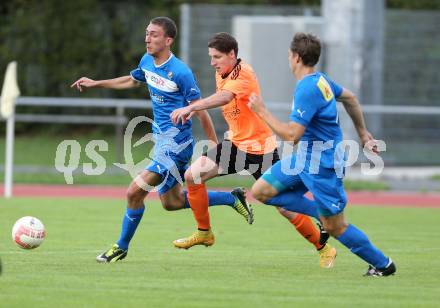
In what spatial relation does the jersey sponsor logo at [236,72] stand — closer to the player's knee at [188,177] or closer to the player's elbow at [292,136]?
the player's knee at [188,177]

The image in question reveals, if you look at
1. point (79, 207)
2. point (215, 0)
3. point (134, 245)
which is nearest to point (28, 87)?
point (215, 0)

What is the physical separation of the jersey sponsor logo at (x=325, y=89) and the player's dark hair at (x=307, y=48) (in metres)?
0.16

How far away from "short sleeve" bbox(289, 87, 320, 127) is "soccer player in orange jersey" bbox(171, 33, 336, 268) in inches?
54.1

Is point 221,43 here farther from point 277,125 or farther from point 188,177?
point 277,125

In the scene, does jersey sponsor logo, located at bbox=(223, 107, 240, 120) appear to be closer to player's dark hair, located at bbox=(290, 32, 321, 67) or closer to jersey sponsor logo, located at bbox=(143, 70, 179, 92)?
jersey sponsor logo, located at bbox=(143, 70, 179, 92)

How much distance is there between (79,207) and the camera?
15.9 m

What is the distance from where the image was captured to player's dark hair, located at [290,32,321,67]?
877 cm

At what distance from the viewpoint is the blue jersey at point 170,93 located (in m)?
10.2

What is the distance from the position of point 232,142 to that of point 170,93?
0.78 metres

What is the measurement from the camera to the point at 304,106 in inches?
340

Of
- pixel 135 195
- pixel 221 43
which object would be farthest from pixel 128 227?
Result: pixel 221 43

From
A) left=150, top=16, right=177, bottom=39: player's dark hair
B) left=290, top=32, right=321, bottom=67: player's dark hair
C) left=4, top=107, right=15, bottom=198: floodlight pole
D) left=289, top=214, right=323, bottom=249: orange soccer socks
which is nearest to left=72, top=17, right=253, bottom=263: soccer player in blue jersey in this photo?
left=150, top=16, right=177, bottom=39: player's dark hair

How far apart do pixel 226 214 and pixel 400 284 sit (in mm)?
7276

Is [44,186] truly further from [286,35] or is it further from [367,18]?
[367,18]
